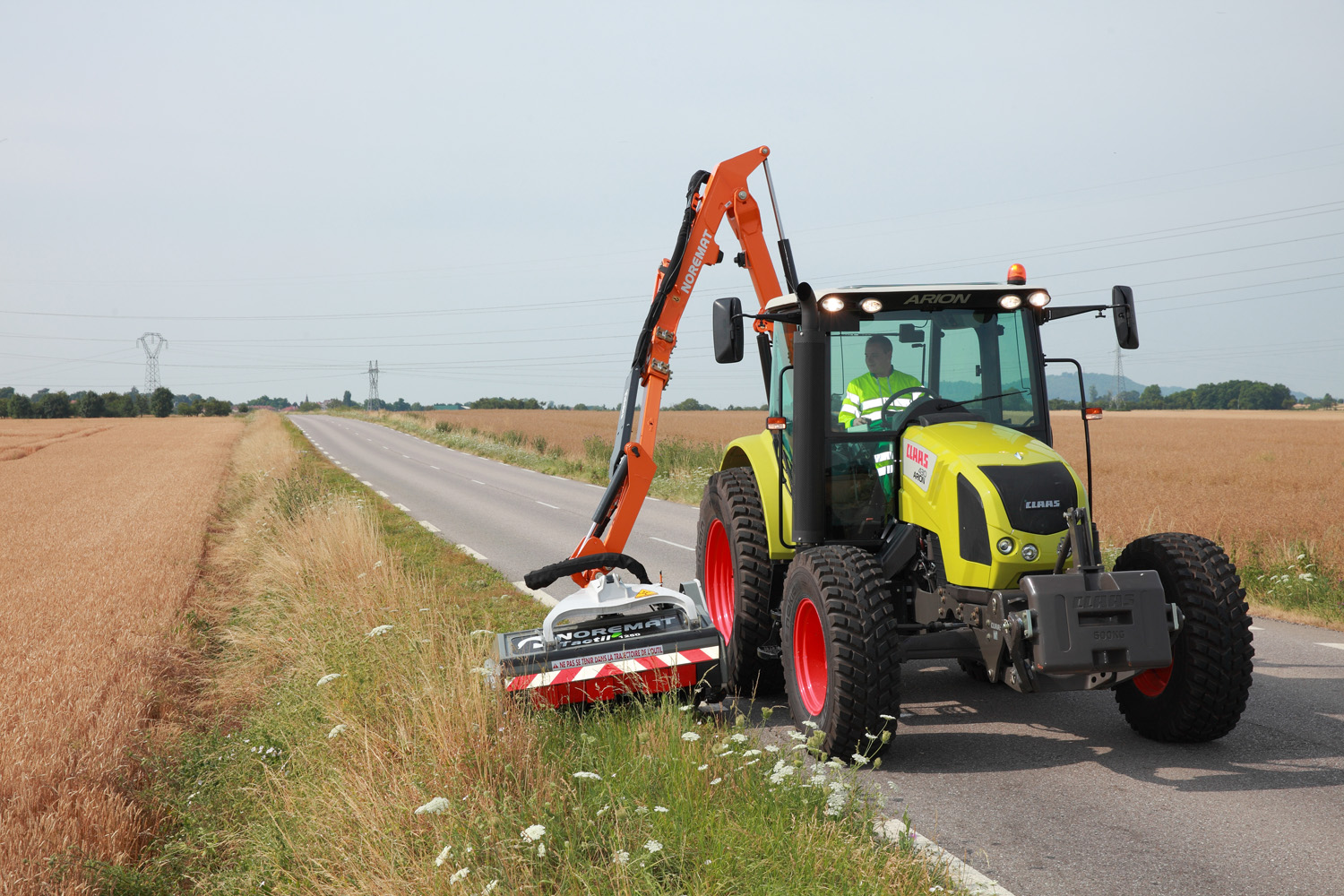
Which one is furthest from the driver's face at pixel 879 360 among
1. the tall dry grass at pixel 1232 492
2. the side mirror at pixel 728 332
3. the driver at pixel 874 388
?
the tall dry grass at pixel 1232 492

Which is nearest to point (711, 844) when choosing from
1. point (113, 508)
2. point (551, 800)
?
point (551, 800)

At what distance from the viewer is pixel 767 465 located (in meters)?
6.39

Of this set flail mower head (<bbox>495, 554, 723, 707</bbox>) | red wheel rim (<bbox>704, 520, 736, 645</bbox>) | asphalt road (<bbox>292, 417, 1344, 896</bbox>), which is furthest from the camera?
red wheel rim (<bbox>704, 520, 736, 645</bbox>)

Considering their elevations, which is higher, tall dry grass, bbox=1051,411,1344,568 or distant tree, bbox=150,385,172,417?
distant tree, bbox=150,385,172,417

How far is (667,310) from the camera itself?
21.6ft

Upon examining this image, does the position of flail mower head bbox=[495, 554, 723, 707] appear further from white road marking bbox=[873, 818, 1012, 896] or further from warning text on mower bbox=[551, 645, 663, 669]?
white road marking bbox=[873, 818, 1012, 896]

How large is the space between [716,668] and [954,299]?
2.54m

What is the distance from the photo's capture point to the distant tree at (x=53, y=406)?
89.9m

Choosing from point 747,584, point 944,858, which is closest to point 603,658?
point 747,584

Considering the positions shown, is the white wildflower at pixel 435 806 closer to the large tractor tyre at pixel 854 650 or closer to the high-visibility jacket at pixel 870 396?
the large tractor tyre at pixel 854 650

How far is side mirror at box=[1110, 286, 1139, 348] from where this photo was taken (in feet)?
16.4

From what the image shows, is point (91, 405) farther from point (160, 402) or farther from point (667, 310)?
point (667, 310)

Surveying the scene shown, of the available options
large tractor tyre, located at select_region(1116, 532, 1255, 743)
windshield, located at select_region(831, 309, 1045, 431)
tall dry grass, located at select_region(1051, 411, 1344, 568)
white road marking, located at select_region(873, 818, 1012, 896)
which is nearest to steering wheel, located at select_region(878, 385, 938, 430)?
windshield, located at select_region(831, 309, 1045, 431)

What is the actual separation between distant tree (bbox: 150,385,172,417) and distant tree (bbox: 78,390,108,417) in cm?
452
